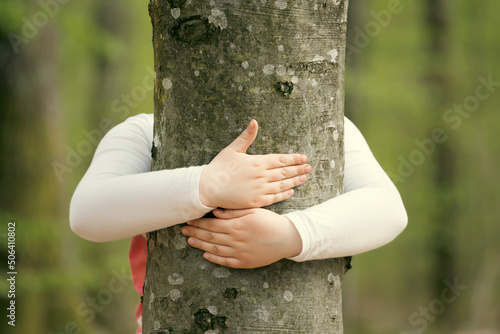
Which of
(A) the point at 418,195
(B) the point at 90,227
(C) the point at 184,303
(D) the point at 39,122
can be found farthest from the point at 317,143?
(A) the point at 418,195

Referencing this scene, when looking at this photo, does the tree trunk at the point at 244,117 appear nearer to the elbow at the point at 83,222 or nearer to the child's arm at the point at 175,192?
the child's arm at the point at 175,192

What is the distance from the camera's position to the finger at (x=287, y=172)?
5.24 ft

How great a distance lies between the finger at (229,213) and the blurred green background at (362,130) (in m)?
3.92

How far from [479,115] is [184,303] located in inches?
441

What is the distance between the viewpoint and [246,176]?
1.59 metres

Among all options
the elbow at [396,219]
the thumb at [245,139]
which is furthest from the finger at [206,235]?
the elbow at [396,219]

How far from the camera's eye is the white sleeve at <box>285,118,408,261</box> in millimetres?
1629

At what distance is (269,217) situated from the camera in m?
1.61

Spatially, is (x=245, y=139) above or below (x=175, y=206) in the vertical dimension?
above

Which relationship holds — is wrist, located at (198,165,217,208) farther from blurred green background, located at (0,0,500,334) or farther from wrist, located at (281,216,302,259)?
blurred green background, located at (0,0,500,334)

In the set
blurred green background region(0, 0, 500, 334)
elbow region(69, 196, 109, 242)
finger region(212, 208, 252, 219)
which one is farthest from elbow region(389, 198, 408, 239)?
blurred green background region(0, 0, 500, 334)

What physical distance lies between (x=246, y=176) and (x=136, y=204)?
0.35 meters

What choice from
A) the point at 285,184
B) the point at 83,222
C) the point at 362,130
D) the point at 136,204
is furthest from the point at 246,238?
the point at 362,130

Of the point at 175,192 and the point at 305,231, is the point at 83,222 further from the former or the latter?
the point at 305,231
